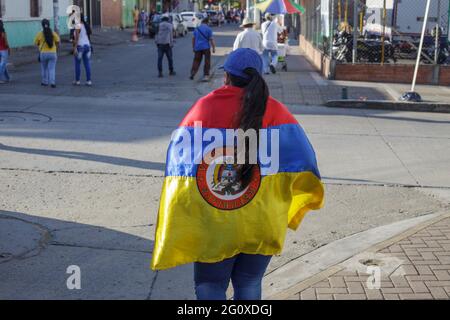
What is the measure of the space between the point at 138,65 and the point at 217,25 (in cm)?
5293

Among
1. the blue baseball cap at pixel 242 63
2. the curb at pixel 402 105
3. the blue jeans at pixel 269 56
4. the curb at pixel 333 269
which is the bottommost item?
the curb at pixel 402 105

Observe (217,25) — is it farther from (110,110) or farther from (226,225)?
(226,225)

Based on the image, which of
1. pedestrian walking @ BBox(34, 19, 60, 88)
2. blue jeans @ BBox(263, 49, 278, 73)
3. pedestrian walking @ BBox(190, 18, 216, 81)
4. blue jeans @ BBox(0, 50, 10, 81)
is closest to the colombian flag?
pedestrian walking @ BBox(34, 19, 60, 88)

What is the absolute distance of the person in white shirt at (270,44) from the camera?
20312 mm

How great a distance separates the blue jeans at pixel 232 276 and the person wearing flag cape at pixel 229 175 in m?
0.03

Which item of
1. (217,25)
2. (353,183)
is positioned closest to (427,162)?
(353,183)

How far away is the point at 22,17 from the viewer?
27438mm

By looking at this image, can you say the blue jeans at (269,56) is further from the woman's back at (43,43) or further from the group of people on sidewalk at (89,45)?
the woman's back at (43,43)

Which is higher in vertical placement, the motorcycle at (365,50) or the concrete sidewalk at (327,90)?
the motorcycle at (365,50)

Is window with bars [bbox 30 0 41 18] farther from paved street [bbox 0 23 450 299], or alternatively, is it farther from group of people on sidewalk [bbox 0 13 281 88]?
paved street [bbox 0 23 450 299]

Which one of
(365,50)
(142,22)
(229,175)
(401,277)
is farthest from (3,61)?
(142,22)

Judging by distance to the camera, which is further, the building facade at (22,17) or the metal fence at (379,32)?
the building facade at (22,17)

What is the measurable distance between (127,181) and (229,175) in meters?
5.05

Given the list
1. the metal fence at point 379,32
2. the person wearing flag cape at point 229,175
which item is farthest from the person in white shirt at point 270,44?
the person wearing flag cape at point 229,175
